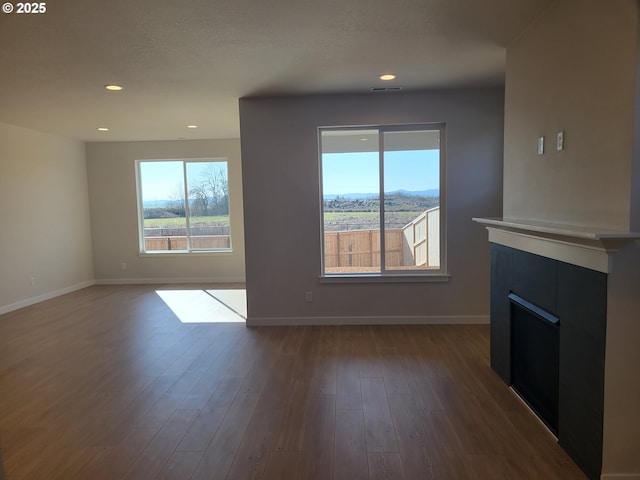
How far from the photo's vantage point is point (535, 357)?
271 cm

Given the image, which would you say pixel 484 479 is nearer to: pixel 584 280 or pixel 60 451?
pixel 584 280

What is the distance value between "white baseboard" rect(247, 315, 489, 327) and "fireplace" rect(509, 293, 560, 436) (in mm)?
1685

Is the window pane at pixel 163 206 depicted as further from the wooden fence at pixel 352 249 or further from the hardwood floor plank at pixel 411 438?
the hardwood floor plank at pixel 411 438

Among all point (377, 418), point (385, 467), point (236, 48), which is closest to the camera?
point (385, 467)

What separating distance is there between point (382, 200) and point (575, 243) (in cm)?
286

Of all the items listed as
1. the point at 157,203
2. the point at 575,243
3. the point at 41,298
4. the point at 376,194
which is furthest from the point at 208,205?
the point at 575,243

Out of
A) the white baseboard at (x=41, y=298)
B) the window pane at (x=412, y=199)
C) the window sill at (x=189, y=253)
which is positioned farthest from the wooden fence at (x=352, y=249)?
the white baseboard at (x=41, y=298)

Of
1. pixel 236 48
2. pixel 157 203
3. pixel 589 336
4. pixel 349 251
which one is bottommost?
pixel 589 336

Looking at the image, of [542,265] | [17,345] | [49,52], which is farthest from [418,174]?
[17,345]

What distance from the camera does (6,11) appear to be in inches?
93.8

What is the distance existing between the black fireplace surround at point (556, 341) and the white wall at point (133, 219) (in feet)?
17.5

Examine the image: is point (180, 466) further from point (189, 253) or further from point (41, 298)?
point (189, 253)

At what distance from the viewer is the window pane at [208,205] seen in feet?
24.9

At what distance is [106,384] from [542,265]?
11.2 ft
